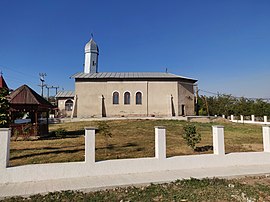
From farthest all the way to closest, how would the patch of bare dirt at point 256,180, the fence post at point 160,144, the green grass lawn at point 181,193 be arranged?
the fence post at point 160,144 → the patch of bare dirt at point 256,180 → the green grass lawn at point 181,193

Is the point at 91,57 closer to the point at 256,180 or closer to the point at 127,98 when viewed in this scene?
the point at 127,98

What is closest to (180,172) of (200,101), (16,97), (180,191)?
(180,191)

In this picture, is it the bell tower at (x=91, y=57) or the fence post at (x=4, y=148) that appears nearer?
the fence post at (x=4, y=148)

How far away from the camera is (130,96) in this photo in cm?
3041

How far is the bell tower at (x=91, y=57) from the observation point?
1412 inches

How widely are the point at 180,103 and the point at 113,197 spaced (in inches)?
1079

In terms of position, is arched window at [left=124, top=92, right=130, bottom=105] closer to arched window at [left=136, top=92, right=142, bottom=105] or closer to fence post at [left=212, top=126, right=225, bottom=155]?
arched window at [left=136, top=92, right=142, bottom=105]

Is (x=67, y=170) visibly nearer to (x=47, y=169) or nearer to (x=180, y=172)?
(x=47, y=169)

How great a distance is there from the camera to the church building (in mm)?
29984

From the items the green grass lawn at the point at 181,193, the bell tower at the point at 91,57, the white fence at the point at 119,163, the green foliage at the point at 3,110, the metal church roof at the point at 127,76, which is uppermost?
the bell tower at the point at 91,57

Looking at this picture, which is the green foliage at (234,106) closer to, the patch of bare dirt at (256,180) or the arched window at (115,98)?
the arched window at (115,98)

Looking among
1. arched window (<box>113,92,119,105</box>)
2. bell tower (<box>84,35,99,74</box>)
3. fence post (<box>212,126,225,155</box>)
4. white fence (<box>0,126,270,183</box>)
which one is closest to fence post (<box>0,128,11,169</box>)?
white fence (<box>0,126,270,183</box>)

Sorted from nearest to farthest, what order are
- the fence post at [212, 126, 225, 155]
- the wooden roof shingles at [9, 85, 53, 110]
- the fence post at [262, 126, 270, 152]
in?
1. the fence post at [212, 126, 225, 155]
2. the fence post at [262, 126, 270, 152]
3. the wooden roof shingles at [9, 85, 53, 110]

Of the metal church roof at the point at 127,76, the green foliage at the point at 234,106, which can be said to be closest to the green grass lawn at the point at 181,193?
the metal church roof at the point at 127,76
